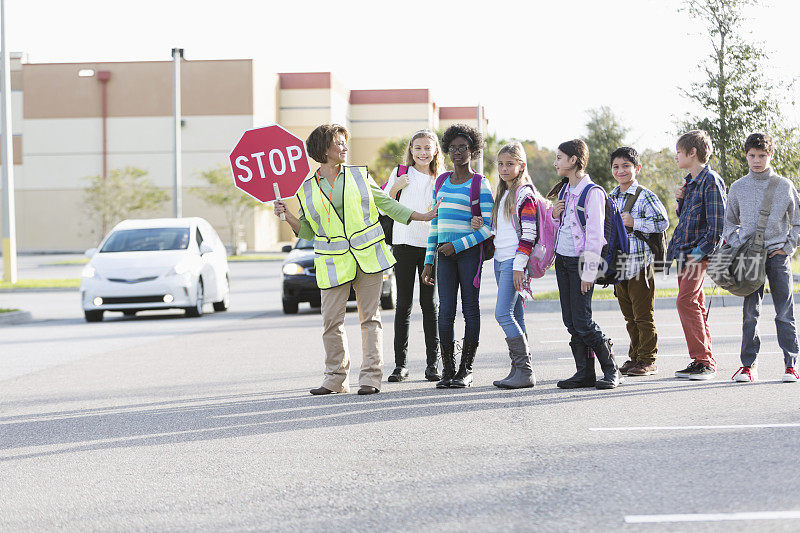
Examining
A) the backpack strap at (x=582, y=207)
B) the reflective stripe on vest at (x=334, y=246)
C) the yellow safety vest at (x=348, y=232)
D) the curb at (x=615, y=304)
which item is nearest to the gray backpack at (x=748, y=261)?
the backpack strap at (x=582, y=207)

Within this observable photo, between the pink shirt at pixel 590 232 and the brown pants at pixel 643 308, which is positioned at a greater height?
the pink shirt at pixel 590 232

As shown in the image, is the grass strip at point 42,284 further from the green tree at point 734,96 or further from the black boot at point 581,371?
the black boot at point 581,371

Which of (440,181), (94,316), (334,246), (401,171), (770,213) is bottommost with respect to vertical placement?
(94,316)

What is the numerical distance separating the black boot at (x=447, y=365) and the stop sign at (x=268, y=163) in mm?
1727

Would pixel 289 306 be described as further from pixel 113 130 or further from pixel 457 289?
pixel 113 130

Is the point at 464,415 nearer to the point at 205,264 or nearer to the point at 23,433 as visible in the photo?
the point at 23,433

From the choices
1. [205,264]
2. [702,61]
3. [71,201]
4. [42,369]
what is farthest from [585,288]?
[71,201]

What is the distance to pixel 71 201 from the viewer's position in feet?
210

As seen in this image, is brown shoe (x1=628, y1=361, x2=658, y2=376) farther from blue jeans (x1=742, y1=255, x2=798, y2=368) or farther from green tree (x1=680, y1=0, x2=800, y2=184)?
green tree (x1=680, y1=0, x2=800, y2=184)

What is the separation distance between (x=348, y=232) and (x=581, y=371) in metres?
2.06

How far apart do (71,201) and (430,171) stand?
5876cm

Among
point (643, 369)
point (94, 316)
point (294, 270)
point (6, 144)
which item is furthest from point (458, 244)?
point (6, 144)

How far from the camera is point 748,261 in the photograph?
806 centimetres

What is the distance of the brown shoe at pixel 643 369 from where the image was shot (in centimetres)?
889
